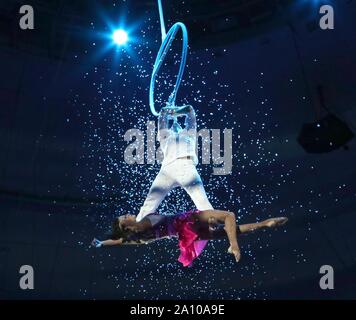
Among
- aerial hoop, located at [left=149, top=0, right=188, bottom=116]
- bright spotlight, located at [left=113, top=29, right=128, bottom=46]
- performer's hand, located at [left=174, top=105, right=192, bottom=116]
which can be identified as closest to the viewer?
performer's hand, located at [left=174, top=105, right=192, bottom=116]

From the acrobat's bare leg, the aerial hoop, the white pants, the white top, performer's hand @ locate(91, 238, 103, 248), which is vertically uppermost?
the aerial hoop

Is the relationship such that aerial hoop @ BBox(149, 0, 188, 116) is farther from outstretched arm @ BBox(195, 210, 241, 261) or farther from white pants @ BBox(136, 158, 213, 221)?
outstretched arm @ BBox(195, 210, 241, 261)

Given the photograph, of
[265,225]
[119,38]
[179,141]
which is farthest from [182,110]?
[265,225]

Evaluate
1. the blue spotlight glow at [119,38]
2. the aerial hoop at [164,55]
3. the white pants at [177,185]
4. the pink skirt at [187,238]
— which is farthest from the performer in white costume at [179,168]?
the blue spotlight glow at [119,38]

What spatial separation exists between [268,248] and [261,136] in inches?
28.1

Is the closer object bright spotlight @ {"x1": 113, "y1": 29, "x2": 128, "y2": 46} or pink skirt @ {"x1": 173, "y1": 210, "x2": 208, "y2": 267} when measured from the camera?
pink skirt @ {"x1": 173, "y1": 210, "x2": 208, "y2": 267}

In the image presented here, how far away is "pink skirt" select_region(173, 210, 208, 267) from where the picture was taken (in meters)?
4.41

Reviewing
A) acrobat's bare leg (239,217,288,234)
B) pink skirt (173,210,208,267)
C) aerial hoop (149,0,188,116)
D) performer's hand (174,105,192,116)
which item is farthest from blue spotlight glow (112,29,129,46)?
acrobat's bare leg (239,217,288,234)

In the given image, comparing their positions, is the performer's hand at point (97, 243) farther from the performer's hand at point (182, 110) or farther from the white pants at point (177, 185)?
the performer's hand at point (182, 110)

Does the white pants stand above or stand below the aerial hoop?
below

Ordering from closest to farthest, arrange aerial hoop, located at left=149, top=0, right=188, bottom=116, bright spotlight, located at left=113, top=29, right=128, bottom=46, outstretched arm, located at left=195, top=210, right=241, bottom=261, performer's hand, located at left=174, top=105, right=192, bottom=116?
outstretched arm, located at left=195, top=210, right=241, bottom=261 → performer's hand, located at left=174, top=105, right=192, bottom=116 → aerial hoop, located at left=149, top=0, right=188, bottom=116 → bright spotlight, located at left=113, top=29, right=128, bottom=46

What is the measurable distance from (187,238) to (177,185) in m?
0.32

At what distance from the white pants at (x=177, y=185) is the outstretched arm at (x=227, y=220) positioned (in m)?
0.08
